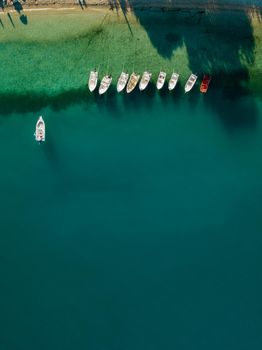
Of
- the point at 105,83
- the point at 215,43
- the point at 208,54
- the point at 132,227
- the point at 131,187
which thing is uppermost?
the point at 215,43

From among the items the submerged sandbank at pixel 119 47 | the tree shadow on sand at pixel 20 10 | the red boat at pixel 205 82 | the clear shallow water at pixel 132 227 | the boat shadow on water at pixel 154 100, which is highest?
the tree shadow on sand at pixel 20 10

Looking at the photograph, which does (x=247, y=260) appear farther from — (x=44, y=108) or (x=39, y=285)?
(x=44, y=108)

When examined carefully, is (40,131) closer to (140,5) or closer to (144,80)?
(144,80)

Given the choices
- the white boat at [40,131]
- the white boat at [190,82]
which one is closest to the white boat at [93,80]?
the white boat at [40,131]

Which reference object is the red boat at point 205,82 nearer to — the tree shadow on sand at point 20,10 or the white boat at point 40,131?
the white boat at point 40,131

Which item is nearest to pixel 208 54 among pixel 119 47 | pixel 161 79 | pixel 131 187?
pixel 161 79

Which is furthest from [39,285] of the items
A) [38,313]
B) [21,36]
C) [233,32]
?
[233,32]
